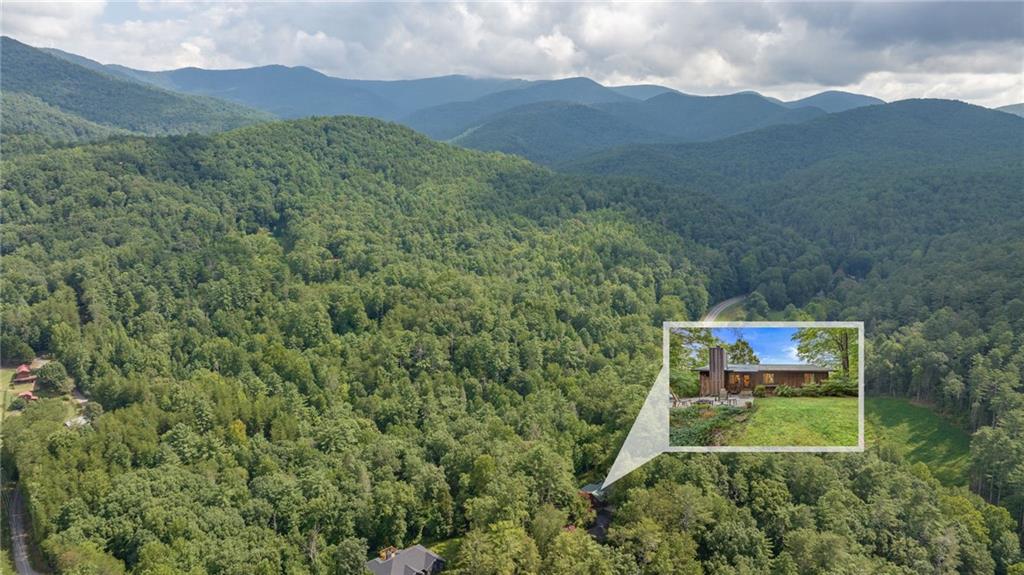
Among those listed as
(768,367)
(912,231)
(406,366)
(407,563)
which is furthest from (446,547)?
(912,231)

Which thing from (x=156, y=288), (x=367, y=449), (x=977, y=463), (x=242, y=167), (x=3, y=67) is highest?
(x=3, y=67)

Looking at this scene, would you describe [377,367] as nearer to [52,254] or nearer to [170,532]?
[170,532]

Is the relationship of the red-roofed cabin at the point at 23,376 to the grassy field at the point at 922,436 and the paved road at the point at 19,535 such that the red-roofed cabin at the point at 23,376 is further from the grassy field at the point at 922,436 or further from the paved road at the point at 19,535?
the grassy field at the point at 922,436

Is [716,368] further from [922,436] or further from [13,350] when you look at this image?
[13,350]

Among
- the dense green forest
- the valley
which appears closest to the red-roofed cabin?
the valley

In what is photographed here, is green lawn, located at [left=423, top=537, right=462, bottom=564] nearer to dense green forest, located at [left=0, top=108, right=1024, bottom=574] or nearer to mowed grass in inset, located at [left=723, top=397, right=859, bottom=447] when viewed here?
dense green forest, located at [left=0, top=108, right=1024, bottom=574]

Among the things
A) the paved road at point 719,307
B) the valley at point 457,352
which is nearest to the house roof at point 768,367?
the valley at point 457,352

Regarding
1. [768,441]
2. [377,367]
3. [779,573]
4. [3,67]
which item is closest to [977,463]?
[779,573]
